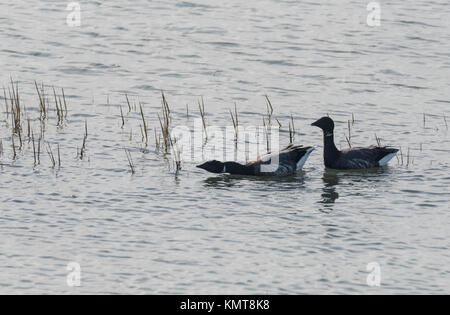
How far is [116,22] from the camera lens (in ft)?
111

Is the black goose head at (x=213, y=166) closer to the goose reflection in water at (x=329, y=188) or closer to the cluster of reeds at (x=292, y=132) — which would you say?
the goose reflection in water at (x=329, y=188)

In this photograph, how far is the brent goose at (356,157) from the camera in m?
19.5

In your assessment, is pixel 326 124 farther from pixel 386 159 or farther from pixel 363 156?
pixel 386 159

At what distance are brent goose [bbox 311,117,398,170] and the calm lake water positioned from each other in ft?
1.03

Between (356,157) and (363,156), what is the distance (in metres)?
0.15

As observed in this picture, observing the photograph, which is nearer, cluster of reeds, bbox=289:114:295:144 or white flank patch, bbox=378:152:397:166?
white flank patch, bbox=378:152:397:166

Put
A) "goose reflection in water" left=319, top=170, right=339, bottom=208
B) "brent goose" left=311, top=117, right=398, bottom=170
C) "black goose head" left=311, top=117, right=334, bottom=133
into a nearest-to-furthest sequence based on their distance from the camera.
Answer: "goose reflection in water" left=319, top=170, right=339, bottom=208, "brent goose" left=311, top=117, right=398, bottom=170, "black goose head" left=311, top=117, right=334, bottom=133

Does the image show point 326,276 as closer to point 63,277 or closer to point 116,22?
point 63,277

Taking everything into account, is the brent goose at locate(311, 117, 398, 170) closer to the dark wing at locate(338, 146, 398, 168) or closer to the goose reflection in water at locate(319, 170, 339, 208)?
the dark wing at locate(338, 146, 398, 168)

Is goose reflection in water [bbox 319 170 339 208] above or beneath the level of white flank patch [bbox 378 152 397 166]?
beneath

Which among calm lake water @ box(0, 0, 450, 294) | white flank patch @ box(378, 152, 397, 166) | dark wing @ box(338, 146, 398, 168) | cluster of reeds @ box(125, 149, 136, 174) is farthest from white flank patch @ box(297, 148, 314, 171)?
cluster of reeds @ box(125, 149, 136, 174)

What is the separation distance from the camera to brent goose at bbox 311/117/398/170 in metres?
19.5

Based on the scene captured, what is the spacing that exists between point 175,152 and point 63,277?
7.30 meters

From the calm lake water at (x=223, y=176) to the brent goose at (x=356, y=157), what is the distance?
314 millimetres
